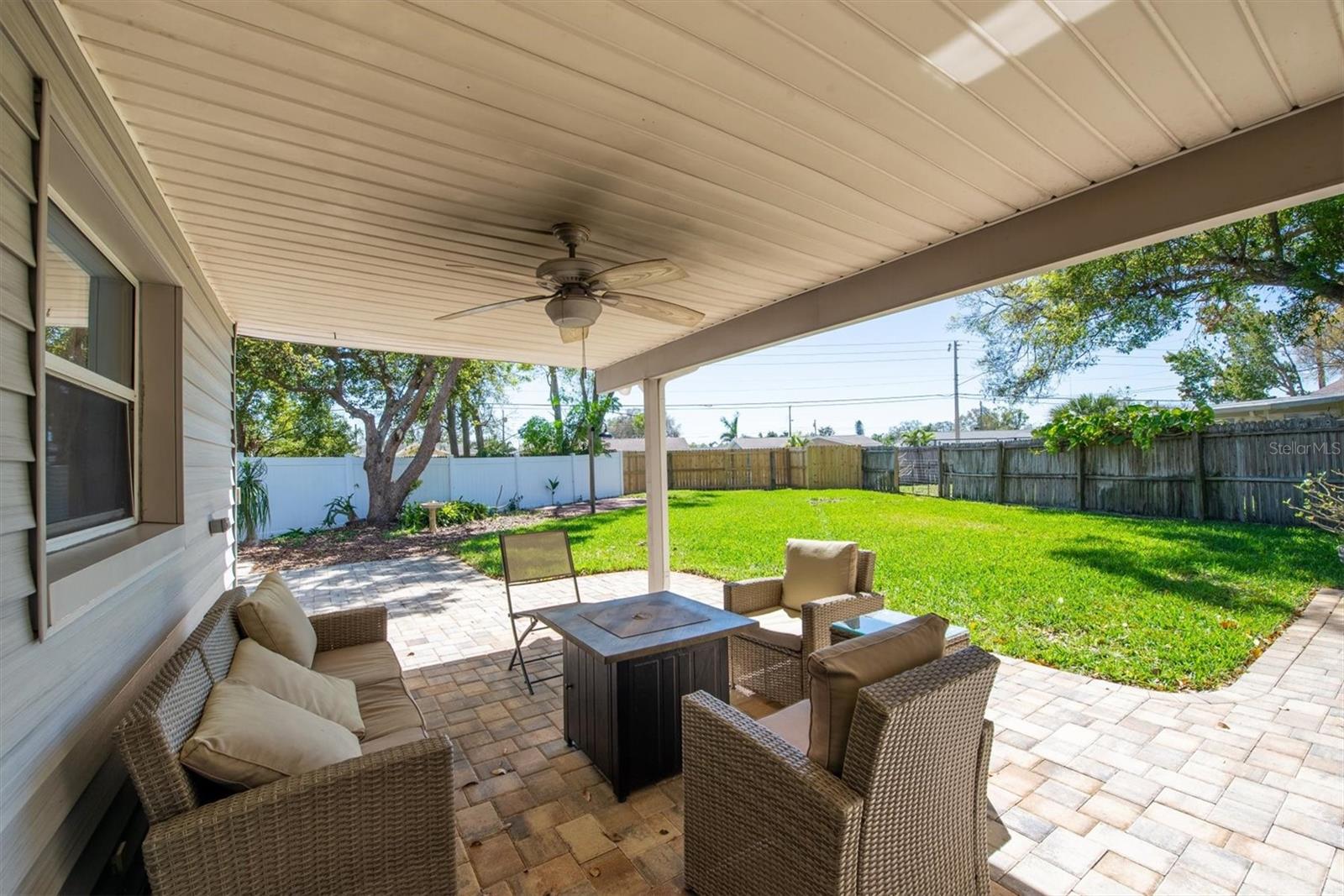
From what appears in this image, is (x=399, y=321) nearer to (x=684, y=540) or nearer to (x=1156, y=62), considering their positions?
(x=1156, y=62)

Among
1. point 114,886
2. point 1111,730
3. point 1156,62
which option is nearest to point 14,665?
point 114,886

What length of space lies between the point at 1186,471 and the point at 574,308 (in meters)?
10.6

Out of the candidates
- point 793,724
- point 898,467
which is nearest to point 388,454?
point 793,724

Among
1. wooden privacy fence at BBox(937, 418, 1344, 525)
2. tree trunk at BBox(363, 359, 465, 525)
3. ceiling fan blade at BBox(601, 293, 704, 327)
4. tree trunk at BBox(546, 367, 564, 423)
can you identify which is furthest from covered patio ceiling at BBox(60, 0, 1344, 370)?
tree trunk at BBox(546, 367, 564, 423)

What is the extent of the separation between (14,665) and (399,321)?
3.72 meters

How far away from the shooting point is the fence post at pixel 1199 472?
8648 millimetres

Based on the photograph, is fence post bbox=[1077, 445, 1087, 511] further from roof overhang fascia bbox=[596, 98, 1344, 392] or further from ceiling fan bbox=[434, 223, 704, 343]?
ceiling fan bbox=[434, 223, 704, 343]

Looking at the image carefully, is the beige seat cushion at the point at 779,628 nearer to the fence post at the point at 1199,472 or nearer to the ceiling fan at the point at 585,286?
the ceiling fan at the point at 585,286

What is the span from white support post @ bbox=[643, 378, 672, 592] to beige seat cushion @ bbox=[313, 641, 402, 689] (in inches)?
104

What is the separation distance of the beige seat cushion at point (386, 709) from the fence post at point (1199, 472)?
36.3 ft

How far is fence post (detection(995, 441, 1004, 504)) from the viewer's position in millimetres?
11922

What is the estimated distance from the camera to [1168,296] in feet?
25.5

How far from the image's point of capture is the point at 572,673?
286 cm

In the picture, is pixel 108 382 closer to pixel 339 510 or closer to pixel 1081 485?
pixel 339 510
